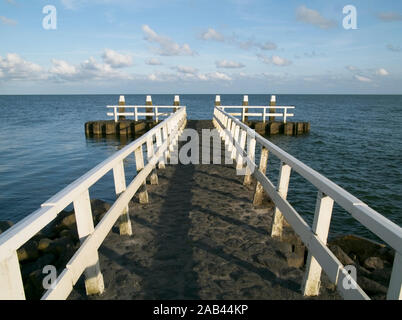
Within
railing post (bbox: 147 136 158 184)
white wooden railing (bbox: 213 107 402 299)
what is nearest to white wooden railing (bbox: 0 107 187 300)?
railing post (bbox: 147 136 158 184)

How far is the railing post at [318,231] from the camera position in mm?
2559

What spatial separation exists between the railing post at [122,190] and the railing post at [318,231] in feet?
7.90

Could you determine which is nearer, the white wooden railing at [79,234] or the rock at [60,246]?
the white wooden railing at [79,234]

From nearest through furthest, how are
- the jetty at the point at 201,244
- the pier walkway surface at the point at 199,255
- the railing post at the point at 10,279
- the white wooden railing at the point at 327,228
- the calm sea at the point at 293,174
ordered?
the railing post at the point at 10,279 → the white wooden railing at the point at 327,228 → the jetty at the point at 201,244 → the pier walkway surface at the point at 199,255 → the calm sea at the point at 293,174

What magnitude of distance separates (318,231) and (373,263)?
377 centimetres

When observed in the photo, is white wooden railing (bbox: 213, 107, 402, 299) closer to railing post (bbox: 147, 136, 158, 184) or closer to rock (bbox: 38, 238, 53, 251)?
railing post (bbox: 147, 136, 158, 184)

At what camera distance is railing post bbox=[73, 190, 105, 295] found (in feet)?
8.58

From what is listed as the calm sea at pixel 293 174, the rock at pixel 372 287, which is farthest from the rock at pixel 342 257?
the calm sea at pixel 293 174

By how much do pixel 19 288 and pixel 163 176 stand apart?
5751 mm

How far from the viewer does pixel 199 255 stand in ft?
12.0

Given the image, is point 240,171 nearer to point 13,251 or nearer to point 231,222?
point 231,222

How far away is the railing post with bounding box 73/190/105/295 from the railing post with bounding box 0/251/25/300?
3.07 feet

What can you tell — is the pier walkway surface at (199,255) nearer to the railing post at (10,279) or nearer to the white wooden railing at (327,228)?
the white wooden railing at (327,228)
